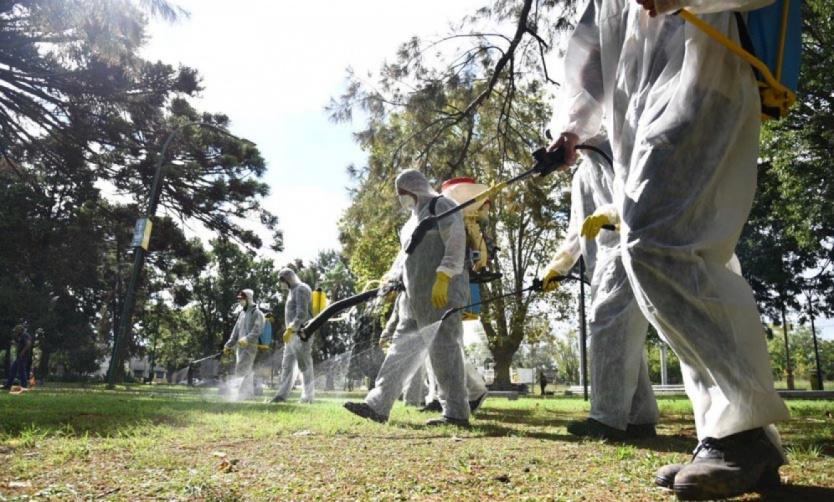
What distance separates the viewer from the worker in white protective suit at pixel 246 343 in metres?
11.8

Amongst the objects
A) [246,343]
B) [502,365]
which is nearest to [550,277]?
[246,343]

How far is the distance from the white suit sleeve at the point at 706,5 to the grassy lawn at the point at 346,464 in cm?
152

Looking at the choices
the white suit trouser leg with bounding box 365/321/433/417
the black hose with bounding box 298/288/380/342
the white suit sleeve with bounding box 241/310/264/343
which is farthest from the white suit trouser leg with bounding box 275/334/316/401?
the white suit trouser leg with bounding box 365/321/433/417

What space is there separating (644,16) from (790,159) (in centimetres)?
1346

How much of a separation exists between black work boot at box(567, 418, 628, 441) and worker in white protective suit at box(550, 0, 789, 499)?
5.49 feet

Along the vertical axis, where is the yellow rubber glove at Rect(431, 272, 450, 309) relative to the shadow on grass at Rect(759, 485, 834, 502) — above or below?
above

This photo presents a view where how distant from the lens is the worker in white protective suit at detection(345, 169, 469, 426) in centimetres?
489

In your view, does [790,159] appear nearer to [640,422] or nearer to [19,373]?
[640,422]

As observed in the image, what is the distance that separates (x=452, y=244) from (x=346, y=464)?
2.78m

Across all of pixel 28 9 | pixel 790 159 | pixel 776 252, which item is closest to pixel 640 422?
pixel 790 159

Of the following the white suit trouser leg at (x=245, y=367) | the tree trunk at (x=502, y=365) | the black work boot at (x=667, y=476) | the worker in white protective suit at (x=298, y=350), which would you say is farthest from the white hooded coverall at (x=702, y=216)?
the tree trunk at (x=502, y=365)

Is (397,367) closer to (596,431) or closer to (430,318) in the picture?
(430,318)

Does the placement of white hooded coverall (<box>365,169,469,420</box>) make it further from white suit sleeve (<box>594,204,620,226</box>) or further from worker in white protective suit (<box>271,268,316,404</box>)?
worker in white protective suit (<box>271,268,316,404</box>)

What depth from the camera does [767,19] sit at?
6.88 feet
